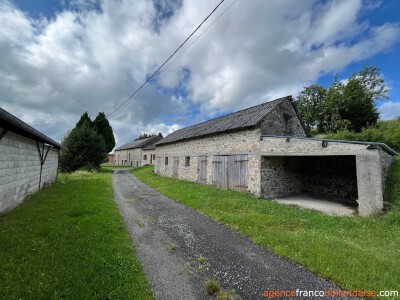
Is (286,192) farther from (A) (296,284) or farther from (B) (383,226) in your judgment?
(A) (296,284)

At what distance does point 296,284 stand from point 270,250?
3.71ft

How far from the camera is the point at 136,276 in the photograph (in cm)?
317

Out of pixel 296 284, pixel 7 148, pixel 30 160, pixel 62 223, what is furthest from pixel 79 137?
pixel 296 284

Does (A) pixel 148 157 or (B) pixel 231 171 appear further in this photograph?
(A) pixel 148 157

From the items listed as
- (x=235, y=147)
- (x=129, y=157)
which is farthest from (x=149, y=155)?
(x=235, y=147)

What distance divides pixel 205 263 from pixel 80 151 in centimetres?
2528

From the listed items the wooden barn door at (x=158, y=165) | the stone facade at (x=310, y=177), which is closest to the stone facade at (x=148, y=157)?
the wooden barn door at (x=158, y=165)

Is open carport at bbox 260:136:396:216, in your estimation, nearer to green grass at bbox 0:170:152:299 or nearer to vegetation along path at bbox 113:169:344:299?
vegetation along path at bbox 113:169:344:299

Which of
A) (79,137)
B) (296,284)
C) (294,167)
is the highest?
(79,137)

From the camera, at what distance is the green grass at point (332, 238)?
10.9 ft

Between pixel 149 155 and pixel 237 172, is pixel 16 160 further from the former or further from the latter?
pixel 149 155

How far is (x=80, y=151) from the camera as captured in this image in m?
24.2

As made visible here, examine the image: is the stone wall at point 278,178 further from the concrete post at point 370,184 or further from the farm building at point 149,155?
the farm building at point 149,155

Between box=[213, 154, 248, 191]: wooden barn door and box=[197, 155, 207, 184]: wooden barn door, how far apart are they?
114 cm
